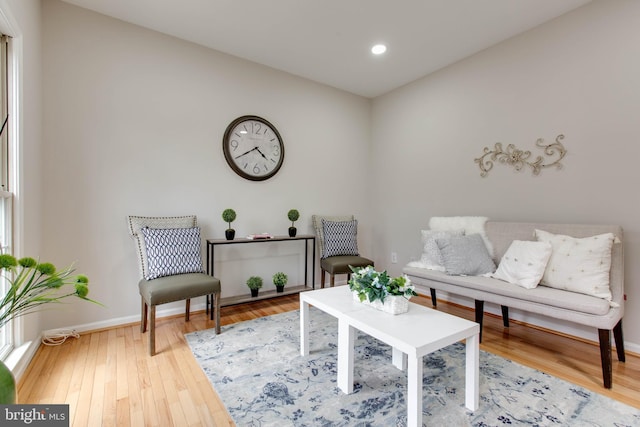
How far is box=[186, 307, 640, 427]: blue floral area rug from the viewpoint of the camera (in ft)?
4.99

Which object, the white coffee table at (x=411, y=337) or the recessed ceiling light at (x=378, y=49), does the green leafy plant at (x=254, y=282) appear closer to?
the white coffee table at (x=411, y=337)

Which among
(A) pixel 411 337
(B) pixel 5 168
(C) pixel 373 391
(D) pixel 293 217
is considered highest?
(B) pixel 5 168

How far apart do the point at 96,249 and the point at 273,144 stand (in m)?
1.97

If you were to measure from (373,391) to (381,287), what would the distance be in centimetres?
58

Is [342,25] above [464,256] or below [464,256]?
above

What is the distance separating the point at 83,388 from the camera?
1741mm

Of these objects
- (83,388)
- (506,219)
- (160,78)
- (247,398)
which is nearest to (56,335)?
(83,388)

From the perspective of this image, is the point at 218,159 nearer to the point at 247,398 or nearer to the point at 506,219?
the point at 247,398

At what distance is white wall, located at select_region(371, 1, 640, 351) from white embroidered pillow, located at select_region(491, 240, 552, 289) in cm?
48

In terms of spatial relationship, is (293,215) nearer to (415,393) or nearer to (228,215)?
(228,215)

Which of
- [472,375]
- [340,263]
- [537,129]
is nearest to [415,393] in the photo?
[472,375]

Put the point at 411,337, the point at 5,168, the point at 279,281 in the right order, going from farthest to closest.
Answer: the point at 279,281 → the point at 5,168 → the point at 411,337

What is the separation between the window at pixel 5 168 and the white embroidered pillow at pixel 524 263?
3393 millimetres

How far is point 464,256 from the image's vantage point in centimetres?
263
